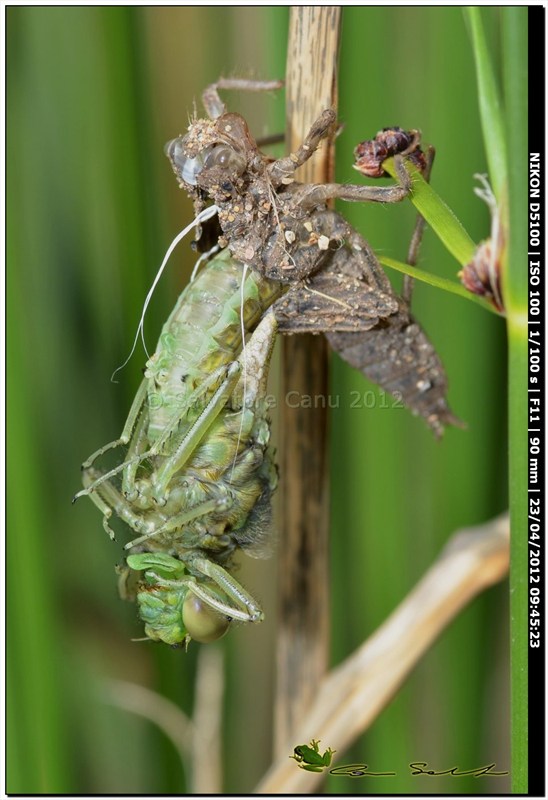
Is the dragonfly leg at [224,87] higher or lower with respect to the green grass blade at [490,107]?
higher

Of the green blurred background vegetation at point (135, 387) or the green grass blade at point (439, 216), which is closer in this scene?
the green grass blade at point (439, 216)

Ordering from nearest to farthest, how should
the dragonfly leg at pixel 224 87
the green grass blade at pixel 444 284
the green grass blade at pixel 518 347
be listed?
the green grass blade at pixel 518 347 < the green grass blade at pixel 444 284 < the dragonfly leg at pixel 224 87

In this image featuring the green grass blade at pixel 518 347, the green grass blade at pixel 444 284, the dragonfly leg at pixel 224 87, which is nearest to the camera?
the green grass blade at pixel 518 347

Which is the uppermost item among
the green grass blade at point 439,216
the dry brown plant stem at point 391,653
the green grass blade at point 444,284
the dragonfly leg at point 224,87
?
the dragonfly leg at point 224,87

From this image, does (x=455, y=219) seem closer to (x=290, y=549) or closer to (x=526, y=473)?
(x=526, y=473)

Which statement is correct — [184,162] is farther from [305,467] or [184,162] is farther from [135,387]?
[305,467]

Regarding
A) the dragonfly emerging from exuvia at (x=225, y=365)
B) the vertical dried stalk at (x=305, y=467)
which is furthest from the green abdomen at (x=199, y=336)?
the vertical dried stalk at (x=305, y=467)

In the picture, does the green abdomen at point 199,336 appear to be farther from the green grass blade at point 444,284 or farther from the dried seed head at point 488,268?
the dried seed head at point 488,268
